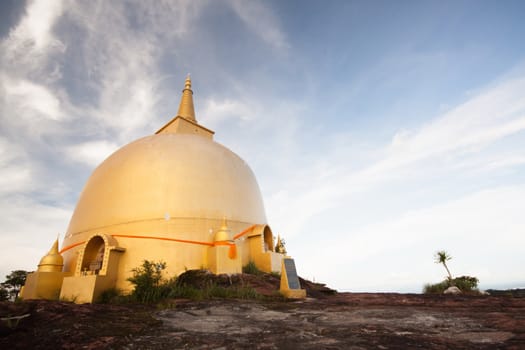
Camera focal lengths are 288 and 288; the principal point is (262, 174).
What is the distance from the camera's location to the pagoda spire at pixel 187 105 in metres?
22.0

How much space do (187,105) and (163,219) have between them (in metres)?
11.7

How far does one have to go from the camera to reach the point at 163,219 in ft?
45.4

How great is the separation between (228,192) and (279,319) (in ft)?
35.4

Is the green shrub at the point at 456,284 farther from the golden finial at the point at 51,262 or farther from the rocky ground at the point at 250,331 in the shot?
the golden finial at the point at 51,262

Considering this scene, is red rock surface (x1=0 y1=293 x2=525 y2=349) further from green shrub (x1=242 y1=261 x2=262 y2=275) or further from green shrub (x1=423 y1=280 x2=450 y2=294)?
green shrub (x1=423 y1=280 x2=450 y2=294)

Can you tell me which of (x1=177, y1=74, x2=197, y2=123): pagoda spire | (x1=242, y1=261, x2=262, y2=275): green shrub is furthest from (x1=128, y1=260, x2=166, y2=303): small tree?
(x1=177, y1=74, x2=197, y2=123): pagoda spire

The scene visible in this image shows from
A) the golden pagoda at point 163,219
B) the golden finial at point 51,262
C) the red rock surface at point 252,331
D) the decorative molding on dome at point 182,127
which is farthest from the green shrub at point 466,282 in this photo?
the golden finial at point 51,262

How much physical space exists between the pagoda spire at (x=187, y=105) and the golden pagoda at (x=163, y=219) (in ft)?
14.8

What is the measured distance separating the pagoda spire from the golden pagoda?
4516 millimetres

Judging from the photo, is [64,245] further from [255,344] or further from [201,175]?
[255,344]

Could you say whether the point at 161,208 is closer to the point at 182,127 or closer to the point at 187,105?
the point at 182,127

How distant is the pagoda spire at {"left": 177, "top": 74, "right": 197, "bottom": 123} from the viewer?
72.2 feet

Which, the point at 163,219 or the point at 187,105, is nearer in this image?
the point at 163,219

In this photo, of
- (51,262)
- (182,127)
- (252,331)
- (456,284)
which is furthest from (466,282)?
(51,262)
